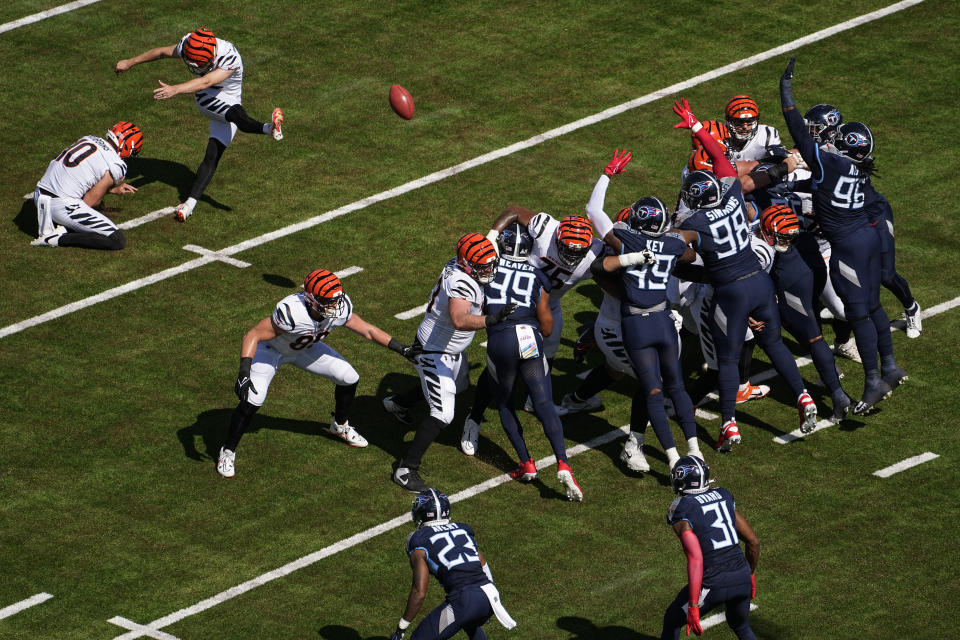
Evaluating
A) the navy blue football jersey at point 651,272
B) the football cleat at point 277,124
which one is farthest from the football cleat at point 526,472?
the football cleat at point 277,124

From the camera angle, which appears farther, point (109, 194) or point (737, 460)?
point (109, 194)

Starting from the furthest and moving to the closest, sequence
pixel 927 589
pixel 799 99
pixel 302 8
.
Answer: pixel 302 8
pixel 799 99
pixel 927 589

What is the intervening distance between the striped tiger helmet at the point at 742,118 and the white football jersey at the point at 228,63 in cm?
617

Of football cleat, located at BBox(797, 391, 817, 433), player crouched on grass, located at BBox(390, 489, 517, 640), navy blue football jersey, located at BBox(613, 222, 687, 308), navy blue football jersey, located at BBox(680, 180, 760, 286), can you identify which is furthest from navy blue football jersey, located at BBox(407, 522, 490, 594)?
football cleat, located at BBox(797, 391, 817, 433)

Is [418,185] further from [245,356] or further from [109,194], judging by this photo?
[245,356]

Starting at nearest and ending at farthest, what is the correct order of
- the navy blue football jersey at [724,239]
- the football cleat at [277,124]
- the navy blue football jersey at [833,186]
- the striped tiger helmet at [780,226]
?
the navy blue football jersey at [724,239] → the striped tiger helmet at [780,226] → the navy blue football jersey at [833,186] → the football cleat at [277,124]

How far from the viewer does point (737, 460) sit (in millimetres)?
15500

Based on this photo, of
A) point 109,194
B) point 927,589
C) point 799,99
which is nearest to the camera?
point 927,589

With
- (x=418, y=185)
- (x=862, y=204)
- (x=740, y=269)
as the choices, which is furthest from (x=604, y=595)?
(x=418, y=185)

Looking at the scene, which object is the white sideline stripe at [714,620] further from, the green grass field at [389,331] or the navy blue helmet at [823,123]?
the navy blue helmet at [823,123]

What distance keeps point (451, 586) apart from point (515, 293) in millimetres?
3685

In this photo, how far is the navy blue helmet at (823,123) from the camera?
1656 centimetres

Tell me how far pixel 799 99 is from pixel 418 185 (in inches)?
220

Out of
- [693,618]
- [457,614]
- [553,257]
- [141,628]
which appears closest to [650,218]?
[553,257]
